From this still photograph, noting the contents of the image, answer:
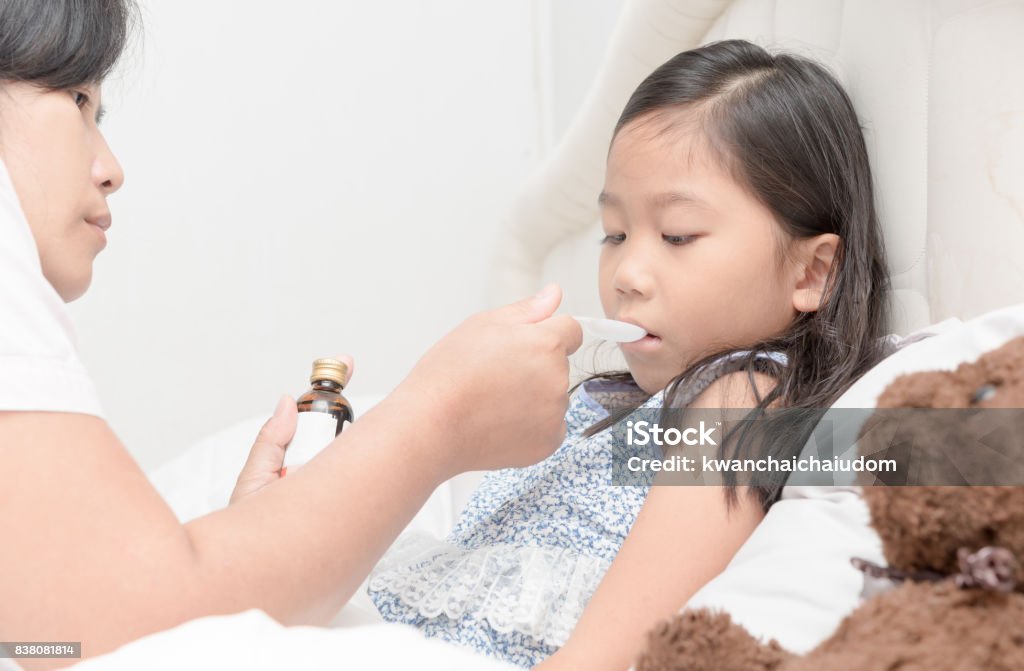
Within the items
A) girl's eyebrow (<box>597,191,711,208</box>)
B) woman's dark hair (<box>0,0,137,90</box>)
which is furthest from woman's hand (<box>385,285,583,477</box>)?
woman's dark hair (<box>0,0,137,90</box>)

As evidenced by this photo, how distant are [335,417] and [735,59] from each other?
612mm

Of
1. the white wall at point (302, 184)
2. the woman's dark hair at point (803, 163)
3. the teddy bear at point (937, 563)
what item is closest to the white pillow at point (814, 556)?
the teddy bear at point (937, 563)

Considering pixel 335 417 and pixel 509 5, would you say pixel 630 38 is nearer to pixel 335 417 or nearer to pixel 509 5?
pixel 335 417

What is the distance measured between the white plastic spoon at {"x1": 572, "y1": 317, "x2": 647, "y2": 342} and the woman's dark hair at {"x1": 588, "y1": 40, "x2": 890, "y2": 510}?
0.24 ft

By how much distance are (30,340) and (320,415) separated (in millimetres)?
329

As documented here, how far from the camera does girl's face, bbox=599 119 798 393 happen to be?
0.99m

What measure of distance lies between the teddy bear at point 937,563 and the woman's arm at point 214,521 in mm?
220

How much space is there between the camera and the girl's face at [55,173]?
65cm

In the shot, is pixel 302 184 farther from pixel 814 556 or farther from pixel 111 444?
pixel 814 556

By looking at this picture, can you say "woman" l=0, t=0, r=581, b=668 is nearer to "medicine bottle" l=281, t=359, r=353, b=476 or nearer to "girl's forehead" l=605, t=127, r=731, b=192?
"medicine bottle" l=281, t=359, r=353, b=476

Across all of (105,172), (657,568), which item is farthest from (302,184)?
(657,568)

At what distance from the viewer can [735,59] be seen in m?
1.08

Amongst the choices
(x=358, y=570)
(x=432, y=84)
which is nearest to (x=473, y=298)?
(x=432, y=84)

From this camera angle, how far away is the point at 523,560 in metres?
0.92
